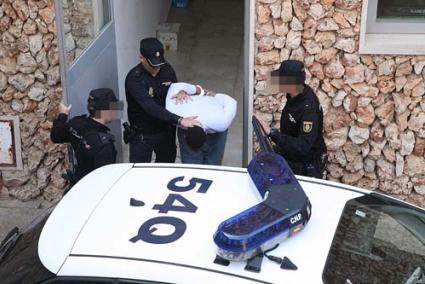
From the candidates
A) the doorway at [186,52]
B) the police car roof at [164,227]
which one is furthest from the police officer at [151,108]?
the police car roof at [164,227]

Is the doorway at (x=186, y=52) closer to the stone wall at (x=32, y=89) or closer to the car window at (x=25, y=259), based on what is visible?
the stone wall at (x=32, y=89)

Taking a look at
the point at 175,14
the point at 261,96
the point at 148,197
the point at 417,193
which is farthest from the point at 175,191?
the point at 175,14

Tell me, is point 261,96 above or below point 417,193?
above

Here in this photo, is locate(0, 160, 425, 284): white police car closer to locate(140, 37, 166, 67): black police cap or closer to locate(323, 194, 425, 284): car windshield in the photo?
locate(323, 194, 425, 284): car windshield

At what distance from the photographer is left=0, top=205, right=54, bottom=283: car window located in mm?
3207

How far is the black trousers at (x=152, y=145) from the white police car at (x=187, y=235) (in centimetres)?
165

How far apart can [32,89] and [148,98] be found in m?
1.20

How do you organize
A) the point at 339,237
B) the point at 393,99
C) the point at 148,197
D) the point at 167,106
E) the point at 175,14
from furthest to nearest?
the point at 175,14 → the point at 393,99 → the point at 167,106 → the point at 148,197 → the point at 339,237

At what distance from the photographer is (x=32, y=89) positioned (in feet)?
19.7

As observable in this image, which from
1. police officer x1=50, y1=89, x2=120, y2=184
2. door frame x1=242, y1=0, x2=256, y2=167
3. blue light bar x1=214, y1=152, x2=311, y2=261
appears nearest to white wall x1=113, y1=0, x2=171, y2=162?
door frame x1=242, y1=0, x2=256, y2=167

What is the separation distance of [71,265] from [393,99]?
3.67m

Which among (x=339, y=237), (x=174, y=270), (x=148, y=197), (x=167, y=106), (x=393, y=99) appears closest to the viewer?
(x=174, y=270)

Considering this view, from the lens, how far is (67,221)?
11.2 feet

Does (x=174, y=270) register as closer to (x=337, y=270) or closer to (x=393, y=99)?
(x=337, y=270)
